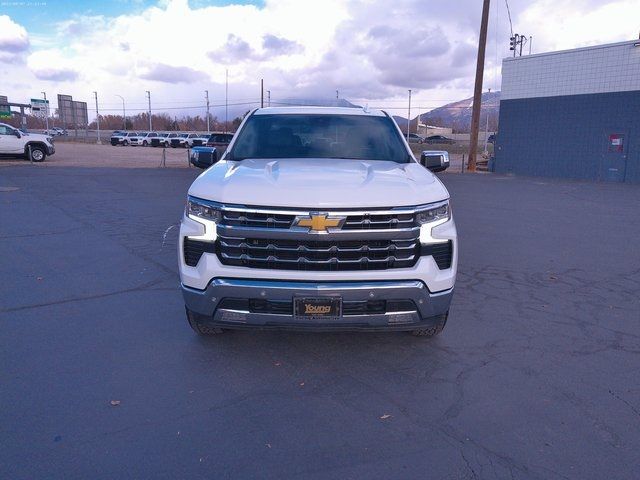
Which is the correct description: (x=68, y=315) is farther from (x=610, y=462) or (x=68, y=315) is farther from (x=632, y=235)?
(x=632, y=235)

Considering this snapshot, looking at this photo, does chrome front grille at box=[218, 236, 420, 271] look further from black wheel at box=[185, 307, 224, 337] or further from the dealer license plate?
black wheel at box=[185, 307, 224, 337]

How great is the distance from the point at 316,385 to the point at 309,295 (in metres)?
0.68

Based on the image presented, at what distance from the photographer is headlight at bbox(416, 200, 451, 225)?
384 cm

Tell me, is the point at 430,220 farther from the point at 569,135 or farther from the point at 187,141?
the point at 187,141

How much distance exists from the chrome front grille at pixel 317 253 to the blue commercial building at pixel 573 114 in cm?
2293

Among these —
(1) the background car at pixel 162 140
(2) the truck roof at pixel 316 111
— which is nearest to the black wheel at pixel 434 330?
(2) the truck roof at pixel 316 111

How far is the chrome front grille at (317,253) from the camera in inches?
148

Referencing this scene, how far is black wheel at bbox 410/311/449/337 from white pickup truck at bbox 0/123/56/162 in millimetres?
26224

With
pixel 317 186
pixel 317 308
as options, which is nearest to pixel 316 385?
pixel 317 308

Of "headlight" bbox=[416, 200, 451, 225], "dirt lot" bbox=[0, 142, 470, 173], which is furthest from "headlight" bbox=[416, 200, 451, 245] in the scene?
"dirt lot" bbox=[0, 142, 470, 173]

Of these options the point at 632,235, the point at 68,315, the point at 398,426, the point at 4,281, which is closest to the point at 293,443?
the point at 398,426

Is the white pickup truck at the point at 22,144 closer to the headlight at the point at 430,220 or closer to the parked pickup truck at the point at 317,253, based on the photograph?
the parked pickup truck at the point at 317,253

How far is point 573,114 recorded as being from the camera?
80.5 ft

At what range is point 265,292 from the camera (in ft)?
12.1
